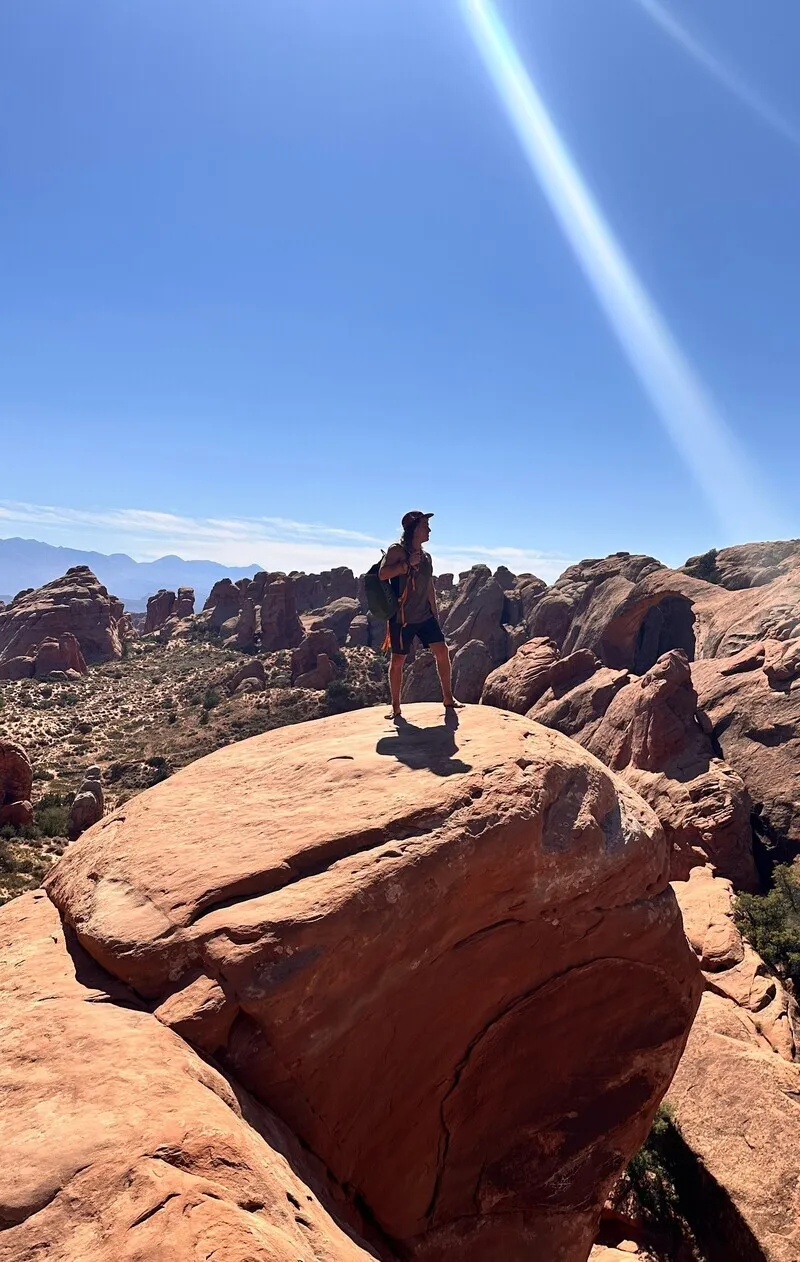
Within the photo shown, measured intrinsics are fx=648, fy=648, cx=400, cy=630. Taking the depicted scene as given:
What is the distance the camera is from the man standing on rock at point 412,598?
9.14 meters

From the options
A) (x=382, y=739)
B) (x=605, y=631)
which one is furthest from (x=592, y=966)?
(x=605, y=631)

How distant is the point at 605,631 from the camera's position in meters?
39.8

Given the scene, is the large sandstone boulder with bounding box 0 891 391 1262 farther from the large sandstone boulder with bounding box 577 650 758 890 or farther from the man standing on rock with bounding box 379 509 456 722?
the large sandstone boulder with bounding box 577 650 758 890

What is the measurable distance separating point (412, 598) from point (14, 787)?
2624 cm

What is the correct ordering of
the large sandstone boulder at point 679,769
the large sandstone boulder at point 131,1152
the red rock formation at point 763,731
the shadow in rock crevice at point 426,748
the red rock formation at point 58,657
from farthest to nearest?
the red rock formation at point 58,657 < the red rock formation at point 763,731 < the large sandstone boulder at point 679,769 < the shadow in rock crevice at point 426,748 < the large sandstone boulder at point 131,1152

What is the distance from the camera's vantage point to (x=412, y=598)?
942cm

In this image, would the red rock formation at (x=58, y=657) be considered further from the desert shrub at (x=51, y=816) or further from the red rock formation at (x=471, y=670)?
the red rock formation at (x=471, y=670)

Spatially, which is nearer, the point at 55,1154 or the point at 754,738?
the point at 55,1154

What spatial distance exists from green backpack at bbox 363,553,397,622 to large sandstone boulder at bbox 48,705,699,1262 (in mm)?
1892

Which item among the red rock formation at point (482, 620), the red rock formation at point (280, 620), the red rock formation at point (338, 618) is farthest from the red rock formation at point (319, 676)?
the red rock formation at point (280, 620)

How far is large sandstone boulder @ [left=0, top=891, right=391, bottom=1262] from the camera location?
2887 millimetres

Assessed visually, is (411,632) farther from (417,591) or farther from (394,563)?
(394,563)

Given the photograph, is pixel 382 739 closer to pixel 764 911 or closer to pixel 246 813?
pixel 246 813

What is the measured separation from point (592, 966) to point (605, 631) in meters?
34.7
